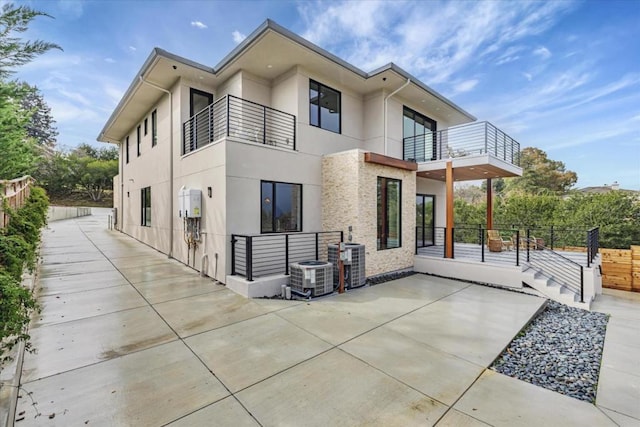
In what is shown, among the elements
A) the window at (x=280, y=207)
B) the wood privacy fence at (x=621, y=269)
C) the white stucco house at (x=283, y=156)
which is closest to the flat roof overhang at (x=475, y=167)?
the white stucco house at (x=283, y=156)

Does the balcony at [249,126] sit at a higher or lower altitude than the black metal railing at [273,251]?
higher

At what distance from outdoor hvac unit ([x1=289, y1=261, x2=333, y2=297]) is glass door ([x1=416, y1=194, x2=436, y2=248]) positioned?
22.3 ft

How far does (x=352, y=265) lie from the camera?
285 inches

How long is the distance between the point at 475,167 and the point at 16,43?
10.9m

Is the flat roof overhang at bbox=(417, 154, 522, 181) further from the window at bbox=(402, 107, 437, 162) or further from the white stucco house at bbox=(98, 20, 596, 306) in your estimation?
the window at bbox=(402, 107, 437, 162)

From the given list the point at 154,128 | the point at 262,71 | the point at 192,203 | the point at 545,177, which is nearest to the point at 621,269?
the point at 262,71

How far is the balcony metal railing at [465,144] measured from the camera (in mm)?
9773

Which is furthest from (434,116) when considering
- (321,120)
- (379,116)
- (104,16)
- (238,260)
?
(104,16)

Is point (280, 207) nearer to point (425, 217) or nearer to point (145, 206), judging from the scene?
point (425, 217)

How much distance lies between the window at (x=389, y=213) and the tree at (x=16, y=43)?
7506 mm

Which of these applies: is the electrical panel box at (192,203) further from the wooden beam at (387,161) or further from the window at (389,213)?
the window at (389,213)

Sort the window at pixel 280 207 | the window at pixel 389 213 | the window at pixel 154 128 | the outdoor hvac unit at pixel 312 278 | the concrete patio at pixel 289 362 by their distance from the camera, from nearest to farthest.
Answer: the concrete patio at pixel 289 362 → the outdoor hvac unit at pixel 312 278 → the window at pixel 280 207 → the window at pixel 389 213 → the window at pixel 154 128

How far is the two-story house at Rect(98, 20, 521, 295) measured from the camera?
23.6 feet

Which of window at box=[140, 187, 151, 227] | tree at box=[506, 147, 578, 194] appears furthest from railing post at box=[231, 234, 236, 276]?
tree at box=[506, 147, 578, 194]
